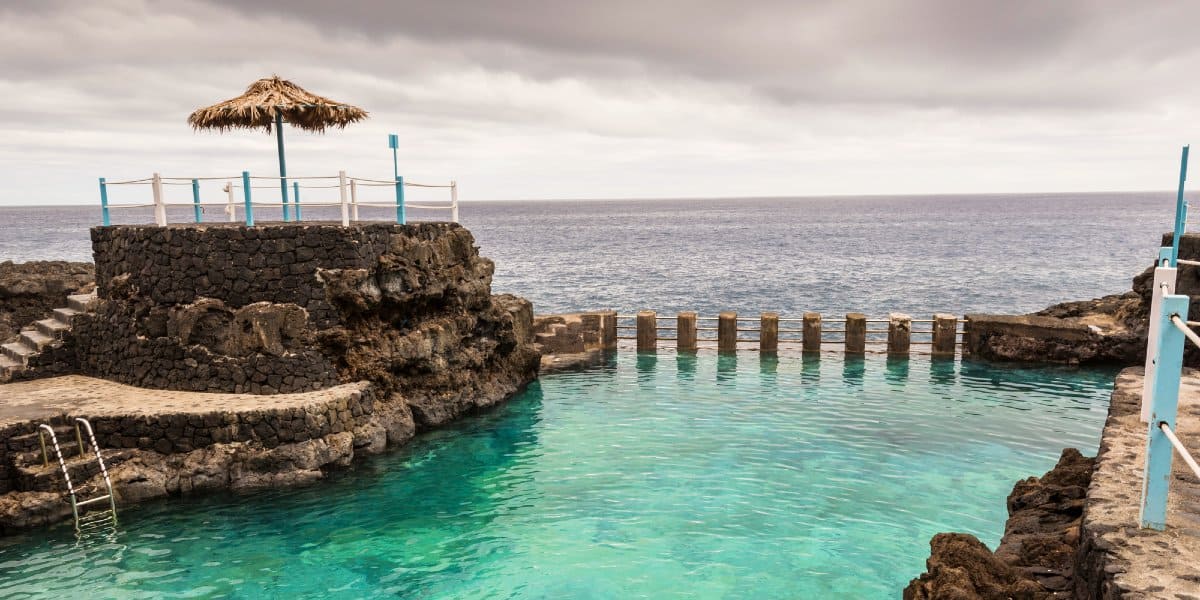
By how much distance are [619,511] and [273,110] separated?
1302 cm

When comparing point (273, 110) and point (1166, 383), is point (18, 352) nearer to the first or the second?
point (273, 110)

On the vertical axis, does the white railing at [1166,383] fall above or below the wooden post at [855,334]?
above

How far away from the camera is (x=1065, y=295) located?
51938 millimetres

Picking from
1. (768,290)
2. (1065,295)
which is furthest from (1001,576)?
(1065,295)

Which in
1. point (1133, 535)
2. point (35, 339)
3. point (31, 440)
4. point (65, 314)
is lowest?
point (31, 440)

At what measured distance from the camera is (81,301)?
18.4 metres

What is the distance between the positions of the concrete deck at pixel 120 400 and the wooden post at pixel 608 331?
42.7 feet

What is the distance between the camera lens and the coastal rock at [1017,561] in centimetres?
627

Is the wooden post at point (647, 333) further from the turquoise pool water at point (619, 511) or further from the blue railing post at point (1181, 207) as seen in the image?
the blue railing post at point (1181, 207)

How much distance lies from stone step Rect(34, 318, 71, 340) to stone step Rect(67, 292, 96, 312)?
1.70 feet

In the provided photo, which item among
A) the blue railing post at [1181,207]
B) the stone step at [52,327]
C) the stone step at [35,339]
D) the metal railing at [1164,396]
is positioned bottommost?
the stone step at [35,339]

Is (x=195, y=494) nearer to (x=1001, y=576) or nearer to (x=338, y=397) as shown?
(x=338, y=397)

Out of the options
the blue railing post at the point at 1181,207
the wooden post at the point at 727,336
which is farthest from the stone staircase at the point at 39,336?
the blue railing post at the point at 1181,207

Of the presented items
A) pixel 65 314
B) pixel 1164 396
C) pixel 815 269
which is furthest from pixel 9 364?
pixel 815 269
